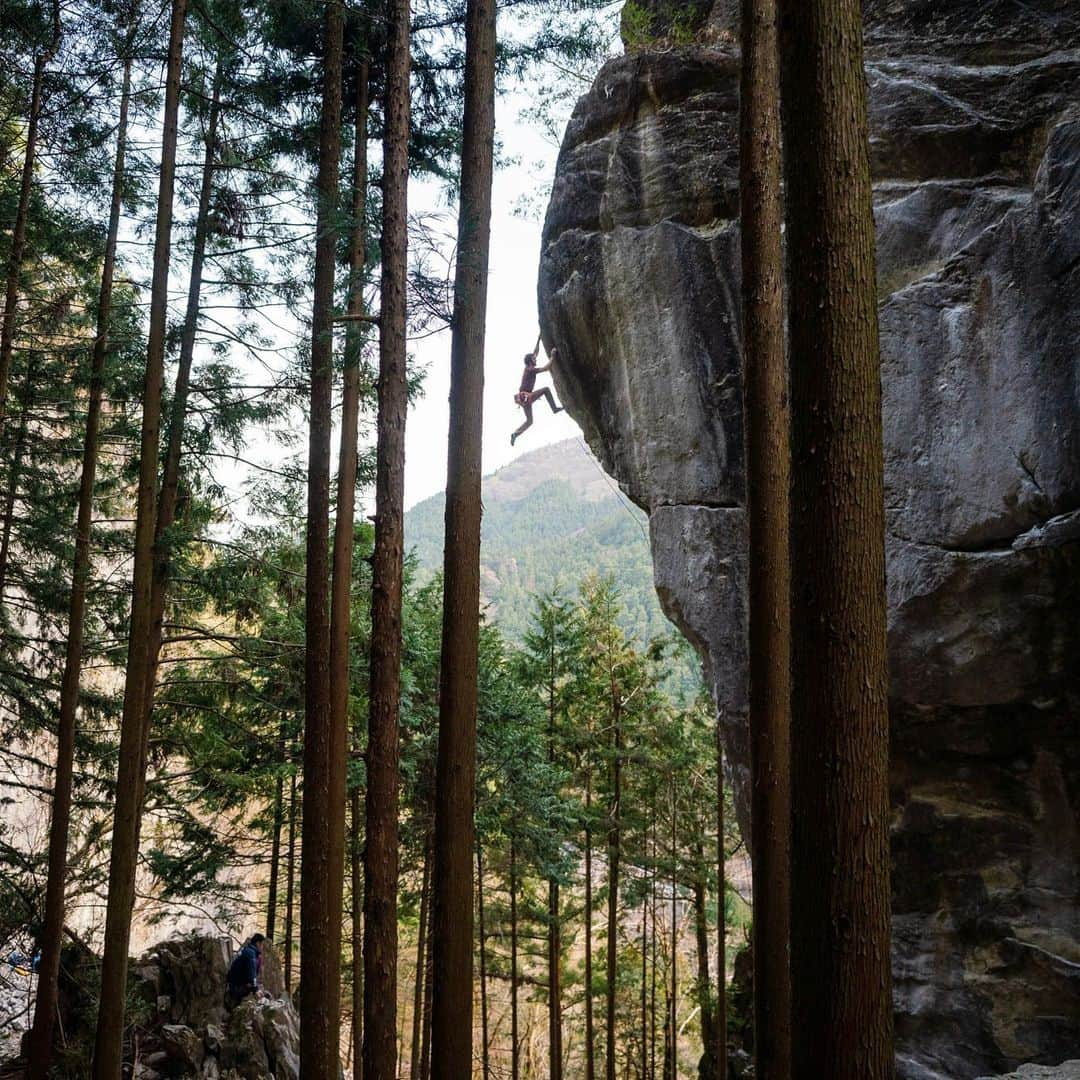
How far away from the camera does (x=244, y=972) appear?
13.8 metres

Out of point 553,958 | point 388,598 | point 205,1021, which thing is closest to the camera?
point 388,598

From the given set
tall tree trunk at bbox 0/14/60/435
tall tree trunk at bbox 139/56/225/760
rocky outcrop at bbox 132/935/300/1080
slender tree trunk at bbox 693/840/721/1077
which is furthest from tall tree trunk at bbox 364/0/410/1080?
slender tree trunk at bbox 693/840/721/1077

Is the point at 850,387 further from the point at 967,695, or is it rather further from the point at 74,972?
the point at 74,972

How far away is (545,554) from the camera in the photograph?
491ft

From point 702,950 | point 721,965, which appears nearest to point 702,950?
point 702,950

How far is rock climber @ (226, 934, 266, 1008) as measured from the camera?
13.7 m

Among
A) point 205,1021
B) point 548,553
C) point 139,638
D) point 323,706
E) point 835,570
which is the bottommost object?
point 205,1021

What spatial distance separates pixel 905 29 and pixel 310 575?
8.88 metres

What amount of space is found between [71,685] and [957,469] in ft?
33.8

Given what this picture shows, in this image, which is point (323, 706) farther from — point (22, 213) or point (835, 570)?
point (22, 213)

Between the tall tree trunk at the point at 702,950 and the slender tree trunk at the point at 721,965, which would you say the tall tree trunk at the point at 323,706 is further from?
the tall tree trunk at the point at 702,950

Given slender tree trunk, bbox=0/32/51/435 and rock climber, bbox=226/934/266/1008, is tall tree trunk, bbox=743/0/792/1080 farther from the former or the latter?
rock climber, bbox=226/934/266/1008

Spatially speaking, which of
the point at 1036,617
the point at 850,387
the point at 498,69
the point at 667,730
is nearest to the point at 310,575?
the point at 498,69

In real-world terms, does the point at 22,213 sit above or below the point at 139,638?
above
